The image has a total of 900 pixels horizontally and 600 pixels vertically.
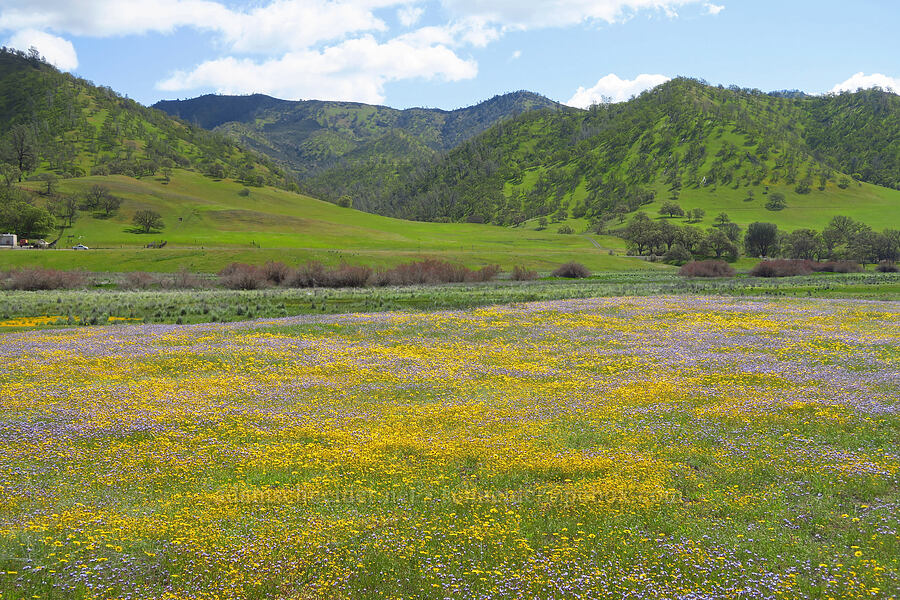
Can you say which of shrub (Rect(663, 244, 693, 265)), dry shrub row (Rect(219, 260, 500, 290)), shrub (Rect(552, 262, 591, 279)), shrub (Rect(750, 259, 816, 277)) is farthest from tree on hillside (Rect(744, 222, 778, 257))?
dry shrub row (Rect(219, 260, 500, 290))

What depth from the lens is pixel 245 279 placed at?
6575 cm

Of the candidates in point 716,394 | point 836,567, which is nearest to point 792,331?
point 716,394

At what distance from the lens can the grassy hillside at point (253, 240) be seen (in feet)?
289

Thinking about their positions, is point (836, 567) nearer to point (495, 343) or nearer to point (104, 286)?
point (495, 343)

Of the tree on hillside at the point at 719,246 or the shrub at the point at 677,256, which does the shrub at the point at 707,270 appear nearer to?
the shrub at the point at 677,256

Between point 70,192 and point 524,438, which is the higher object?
point 70,192

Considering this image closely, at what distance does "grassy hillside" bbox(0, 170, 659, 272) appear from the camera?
289 feet

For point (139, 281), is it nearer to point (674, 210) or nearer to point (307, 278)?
point (307, 278)

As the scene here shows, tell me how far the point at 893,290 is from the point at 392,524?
214ft

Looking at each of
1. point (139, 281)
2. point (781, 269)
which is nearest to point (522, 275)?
point (781, 269)

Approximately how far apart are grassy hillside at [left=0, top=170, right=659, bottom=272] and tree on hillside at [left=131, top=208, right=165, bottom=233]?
2724 mm

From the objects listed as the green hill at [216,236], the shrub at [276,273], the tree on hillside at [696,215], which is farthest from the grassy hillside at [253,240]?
the tree on hillside at [696,215]

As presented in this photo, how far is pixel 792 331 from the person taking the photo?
30891 millimetres

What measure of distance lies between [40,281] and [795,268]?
102559 mm
